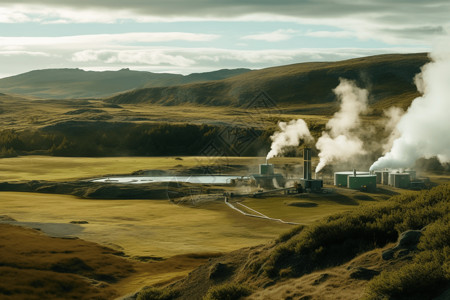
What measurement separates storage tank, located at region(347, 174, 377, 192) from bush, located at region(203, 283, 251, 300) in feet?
199

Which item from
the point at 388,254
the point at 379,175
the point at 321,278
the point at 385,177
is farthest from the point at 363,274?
the point at 379,175

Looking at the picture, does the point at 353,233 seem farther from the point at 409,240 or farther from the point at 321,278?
the point at 321,278

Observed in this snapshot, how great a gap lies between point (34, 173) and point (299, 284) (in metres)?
89.8

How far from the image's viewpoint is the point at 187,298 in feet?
76.8

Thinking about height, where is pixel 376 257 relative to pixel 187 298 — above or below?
above

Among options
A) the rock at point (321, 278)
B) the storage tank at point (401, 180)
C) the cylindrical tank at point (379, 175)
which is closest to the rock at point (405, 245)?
the rock at point (321, 278)

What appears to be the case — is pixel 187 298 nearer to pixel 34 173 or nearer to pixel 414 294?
pixel 414 294

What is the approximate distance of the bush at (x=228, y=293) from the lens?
68.4 ft

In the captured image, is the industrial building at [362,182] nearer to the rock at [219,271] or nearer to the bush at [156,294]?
the rock at [219,271]

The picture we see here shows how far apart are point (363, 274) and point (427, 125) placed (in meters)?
79.2

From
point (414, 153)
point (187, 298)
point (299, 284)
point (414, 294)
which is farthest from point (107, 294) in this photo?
point (414, 153)

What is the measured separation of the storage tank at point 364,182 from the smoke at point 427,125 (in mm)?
12184

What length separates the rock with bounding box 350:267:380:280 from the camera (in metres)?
18.8

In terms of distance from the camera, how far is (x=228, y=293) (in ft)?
68.6
